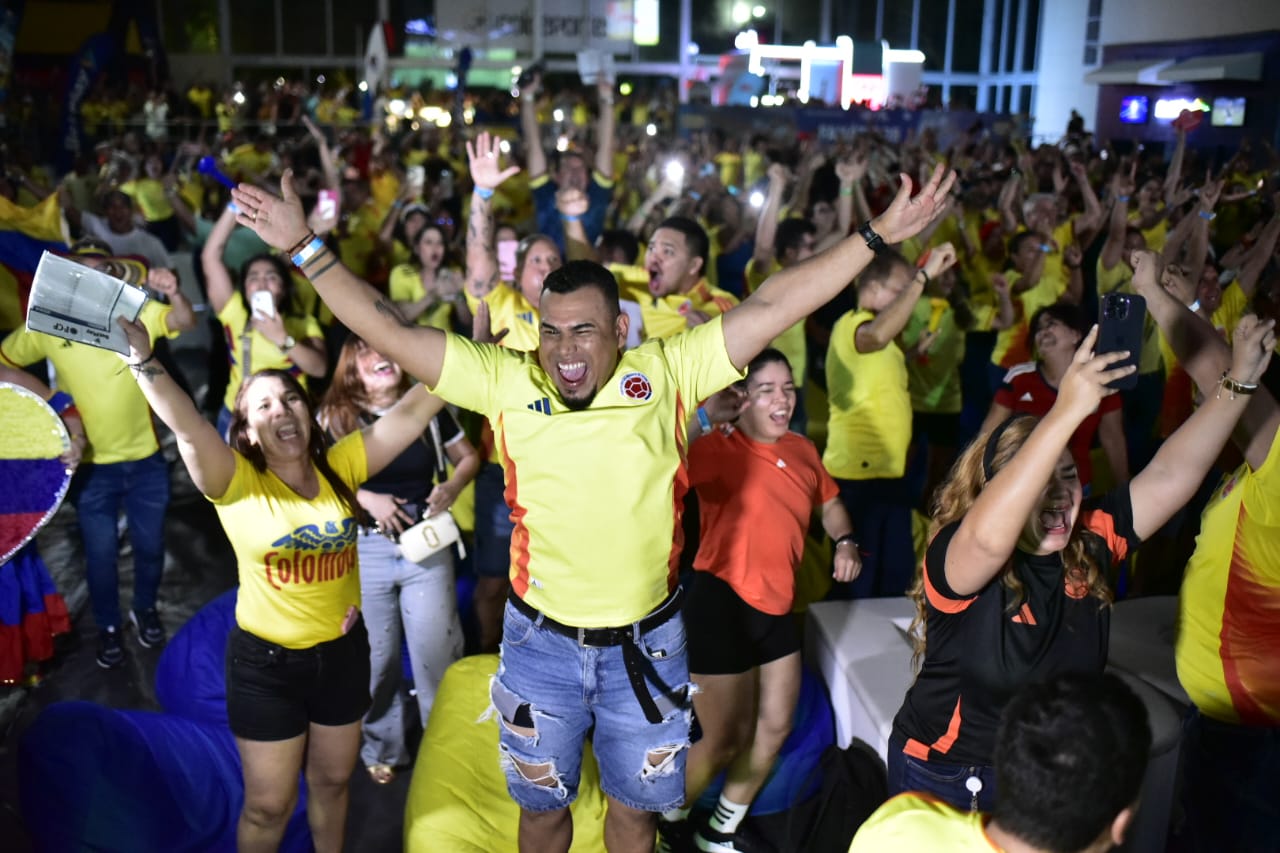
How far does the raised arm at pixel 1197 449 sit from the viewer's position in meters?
2.70

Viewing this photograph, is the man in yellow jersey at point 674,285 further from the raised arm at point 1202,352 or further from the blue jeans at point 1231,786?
the blue jeans at point 1231,786

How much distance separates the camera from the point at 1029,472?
221 centimetres

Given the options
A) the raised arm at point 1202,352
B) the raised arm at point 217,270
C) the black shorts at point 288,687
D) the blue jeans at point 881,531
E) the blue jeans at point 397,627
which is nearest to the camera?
the raised arm at point 1202,352

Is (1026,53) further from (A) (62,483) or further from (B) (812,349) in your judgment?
(A) (62,483)

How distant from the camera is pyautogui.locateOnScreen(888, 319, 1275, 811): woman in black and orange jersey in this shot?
2.47m

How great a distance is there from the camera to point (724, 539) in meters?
3.60

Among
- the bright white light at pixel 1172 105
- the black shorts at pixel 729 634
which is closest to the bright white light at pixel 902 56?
the bright white light at pixel 1172 105

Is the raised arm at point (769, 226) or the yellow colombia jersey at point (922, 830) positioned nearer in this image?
the yellow colombia jersey at point (922, 830)

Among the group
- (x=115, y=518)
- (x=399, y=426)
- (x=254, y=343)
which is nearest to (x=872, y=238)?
(x=399, y=426)

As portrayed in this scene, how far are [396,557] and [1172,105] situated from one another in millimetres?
20027

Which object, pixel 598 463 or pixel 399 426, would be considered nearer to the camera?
pixel 598 463

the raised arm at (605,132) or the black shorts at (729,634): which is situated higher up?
the raised arm at (605,132)

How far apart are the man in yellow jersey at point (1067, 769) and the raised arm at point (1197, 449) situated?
38.3 inches

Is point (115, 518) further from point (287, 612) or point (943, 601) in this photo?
point (943, 601)
